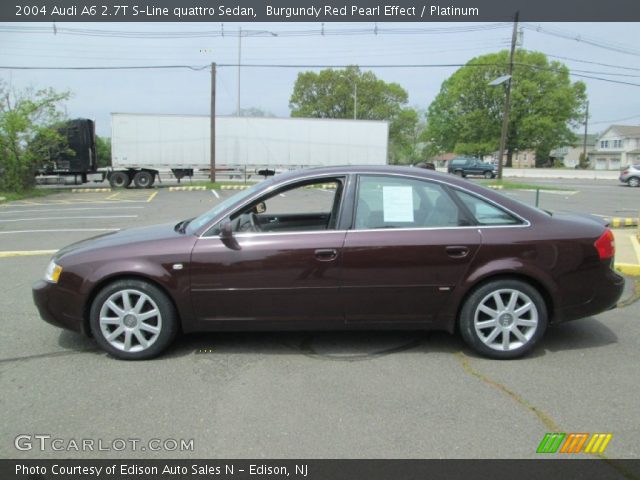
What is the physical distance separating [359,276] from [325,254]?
31 centimetres

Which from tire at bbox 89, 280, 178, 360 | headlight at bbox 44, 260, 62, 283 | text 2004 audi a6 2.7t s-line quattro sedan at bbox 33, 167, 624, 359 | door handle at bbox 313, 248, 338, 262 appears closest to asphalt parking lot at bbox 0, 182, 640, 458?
tire at bbox 89, 280, 178, 360

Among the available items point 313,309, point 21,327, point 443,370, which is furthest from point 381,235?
point 21,327

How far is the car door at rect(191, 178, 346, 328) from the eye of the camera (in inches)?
145

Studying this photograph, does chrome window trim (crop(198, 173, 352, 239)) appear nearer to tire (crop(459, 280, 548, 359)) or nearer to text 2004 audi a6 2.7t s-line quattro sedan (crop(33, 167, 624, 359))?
text 2004 audi a6 2.7t s-line quattro sedan (crop(33, 167, 624, 359))

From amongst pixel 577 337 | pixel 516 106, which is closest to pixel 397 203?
pixel 577 337

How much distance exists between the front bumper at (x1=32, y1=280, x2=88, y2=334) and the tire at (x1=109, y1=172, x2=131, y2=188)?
2471cm

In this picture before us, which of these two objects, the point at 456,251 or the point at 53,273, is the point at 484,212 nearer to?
the point at 456,251

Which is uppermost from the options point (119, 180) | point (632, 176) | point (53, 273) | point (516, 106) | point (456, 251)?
point (516, 106)

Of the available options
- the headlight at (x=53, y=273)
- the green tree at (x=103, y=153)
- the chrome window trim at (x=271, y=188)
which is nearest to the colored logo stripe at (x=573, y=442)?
the chrome window trim at (x=271, y=188)

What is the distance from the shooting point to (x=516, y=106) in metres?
58.0

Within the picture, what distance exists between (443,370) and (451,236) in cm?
102

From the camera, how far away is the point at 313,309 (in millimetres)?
3764

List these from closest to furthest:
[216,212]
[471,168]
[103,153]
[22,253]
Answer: [216,212] → [22,253] → [471,168] → [103,153]

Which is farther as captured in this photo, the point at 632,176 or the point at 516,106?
the point at 516,106
